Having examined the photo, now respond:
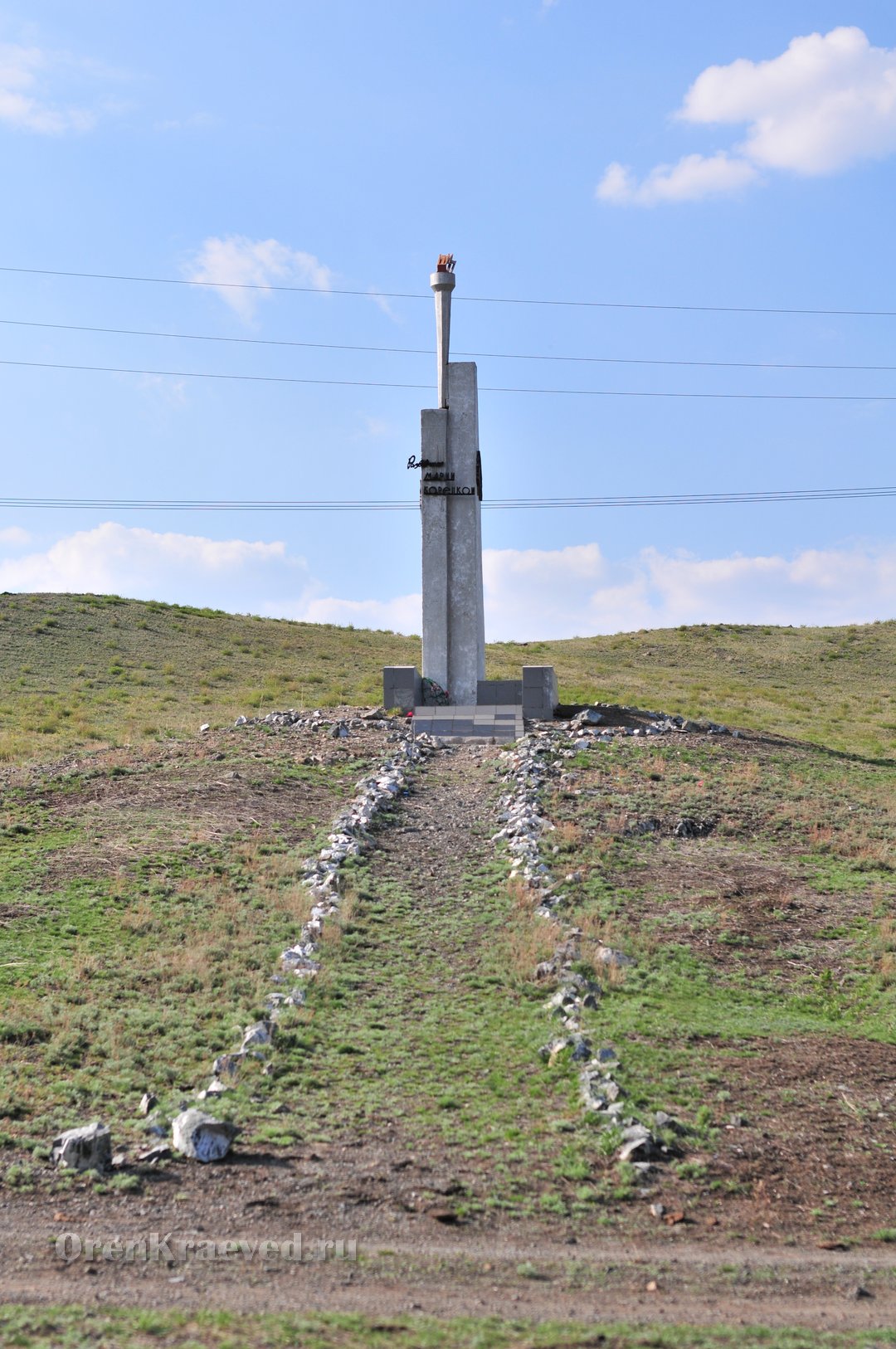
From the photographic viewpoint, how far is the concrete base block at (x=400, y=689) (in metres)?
26.9

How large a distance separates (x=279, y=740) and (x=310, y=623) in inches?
1455

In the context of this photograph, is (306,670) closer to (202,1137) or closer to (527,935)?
(527,935)

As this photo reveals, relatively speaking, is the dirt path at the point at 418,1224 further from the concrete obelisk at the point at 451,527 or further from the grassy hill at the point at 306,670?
the concrete obelisk at the point at 451,527

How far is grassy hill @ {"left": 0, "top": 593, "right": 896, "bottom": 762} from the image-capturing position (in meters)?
32.1

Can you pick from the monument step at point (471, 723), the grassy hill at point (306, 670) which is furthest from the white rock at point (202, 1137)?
the grassy hill at point (306, 670)

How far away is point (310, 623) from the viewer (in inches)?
Answer: 2363

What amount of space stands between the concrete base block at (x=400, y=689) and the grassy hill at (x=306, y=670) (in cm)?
363

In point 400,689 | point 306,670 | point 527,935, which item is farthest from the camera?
point 306,670

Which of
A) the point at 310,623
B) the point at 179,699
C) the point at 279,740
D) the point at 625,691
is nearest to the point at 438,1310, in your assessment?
the point at 279,740

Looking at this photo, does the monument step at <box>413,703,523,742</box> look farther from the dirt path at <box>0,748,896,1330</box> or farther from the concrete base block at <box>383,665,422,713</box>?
the dirt path at <box>0,748,896,1330</box>
